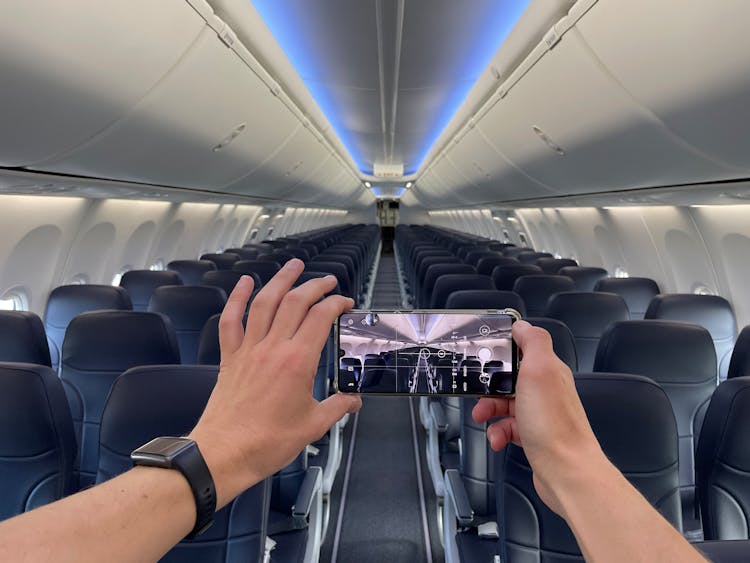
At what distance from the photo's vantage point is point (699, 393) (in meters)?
2.93

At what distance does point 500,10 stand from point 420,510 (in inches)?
152

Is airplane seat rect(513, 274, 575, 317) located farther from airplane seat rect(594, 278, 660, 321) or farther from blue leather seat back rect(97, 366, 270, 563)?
blue leather seat back rect(97, 366, 270, 563)

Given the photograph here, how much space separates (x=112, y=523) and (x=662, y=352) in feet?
9.67

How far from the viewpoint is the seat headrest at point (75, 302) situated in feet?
14.0

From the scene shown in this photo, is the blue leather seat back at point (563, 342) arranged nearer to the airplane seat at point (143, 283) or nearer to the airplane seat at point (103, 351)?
the airplane seat at point (103, 351)

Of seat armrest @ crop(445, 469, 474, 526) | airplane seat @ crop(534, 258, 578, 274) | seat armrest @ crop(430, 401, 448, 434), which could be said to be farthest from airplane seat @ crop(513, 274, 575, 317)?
seat armrest @ crop(445, 469, 474, 526)

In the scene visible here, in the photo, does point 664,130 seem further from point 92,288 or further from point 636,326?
point 92,288

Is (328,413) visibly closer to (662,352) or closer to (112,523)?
(112,523)

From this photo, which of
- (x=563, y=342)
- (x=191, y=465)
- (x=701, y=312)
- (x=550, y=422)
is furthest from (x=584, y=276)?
(x=191, y=465)

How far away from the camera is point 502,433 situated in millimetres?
1005

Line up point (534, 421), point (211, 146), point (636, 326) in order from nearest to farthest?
point (534, 421), point (636, 326), point (211, 146)

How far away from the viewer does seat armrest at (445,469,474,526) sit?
2406 millimetres

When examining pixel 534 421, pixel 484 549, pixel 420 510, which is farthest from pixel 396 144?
pixel 534 421

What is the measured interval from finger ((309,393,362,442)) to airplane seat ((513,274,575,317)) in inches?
179
